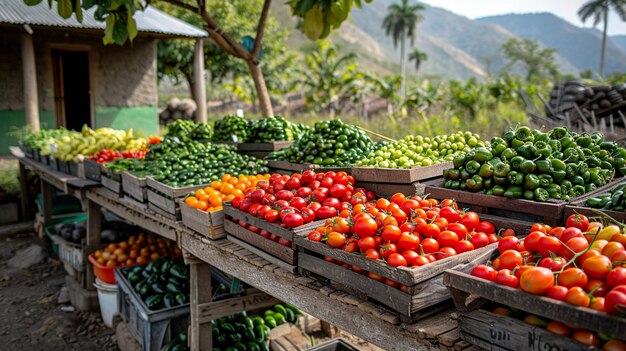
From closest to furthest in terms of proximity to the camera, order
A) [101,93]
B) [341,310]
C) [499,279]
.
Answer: [499,279] → [341,310] → [101,93]

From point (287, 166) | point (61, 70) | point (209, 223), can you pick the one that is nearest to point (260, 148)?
point (287, 166)

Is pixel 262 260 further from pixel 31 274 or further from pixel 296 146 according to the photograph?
pixel 31 274

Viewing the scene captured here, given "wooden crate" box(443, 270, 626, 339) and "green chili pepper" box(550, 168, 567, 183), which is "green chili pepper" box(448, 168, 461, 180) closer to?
"green chili pepper" box(550, 168, 567, 183)

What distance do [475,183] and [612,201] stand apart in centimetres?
72

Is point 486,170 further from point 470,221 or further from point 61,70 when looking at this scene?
point 61,70

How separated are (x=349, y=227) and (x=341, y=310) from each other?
1.39 ft

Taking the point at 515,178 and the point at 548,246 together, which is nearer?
the point at 548,246

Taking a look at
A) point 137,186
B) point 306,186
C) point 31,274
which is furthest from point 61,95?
point 306,186

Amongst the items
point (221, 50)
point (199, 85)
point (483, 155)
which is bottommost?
point (483, 155)

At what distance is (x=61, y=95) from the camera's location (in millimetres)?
13117

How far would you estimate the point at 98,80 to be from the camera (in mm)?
12148

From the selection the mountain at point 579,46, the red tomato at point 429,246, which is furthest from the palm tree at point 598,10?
the mountain at point 579,46

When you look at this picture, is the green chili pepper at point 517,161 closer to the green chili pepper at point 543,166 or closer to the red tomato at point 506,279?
the green chili pepper at point 543,166

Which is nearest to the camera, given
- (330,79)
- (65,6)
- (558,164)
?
(558,164)
